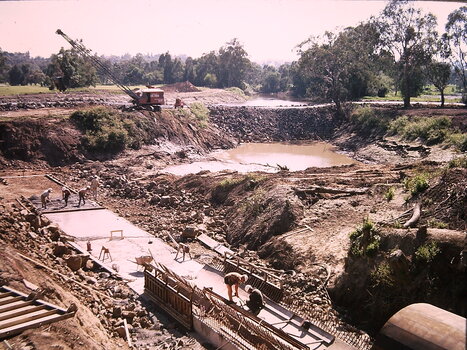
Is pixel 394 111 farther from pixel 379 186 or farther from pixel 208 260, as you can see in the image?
pixel 208 260

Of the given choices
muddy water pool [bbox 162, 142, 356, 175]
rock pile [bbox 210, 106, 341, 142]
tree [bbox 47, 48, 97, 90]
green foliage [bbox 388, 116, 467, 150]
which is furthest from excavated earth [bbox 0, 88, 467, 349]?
tree [bbox 47, 48, 97, 90]

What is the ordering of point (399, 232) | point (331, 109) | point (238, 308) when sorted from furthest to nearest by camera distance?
point (331, 109)
point (399, 232)
point (238, 308)

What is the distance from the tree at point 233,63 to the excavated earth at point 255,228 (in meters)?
52.9

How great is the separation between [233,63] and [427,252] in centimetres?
7316

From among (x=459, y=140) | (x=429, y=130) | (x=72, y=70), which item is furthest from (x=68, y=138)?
(x=72, y=70)

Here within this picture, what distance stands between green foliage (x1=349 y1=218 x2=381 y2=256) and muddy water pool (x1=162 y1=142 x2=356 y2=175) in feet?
50.1

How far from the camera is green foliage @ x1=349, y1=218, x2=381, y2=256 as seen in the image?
11233 millimetres

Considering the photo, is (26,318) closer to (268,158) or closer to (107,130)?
(107,130)

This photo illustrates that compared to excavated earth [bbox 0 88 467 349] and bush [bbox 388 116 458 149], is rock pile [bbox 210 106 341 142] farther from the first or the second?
excavated earth [bbox 0 88 467 349]

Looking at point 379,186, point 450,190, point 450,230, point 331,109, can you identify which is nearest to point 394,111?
point 331,109

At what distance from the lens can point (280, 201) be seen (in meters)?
16.0

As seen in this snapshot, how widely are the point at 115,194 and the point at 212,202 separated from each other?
5.50m

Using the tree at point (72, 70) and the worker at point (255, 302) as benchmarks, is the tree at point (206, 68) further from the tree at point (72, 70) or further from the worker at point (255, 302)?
the worker at point (255, 302)

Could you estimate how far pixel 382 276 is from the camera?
1066 cm
